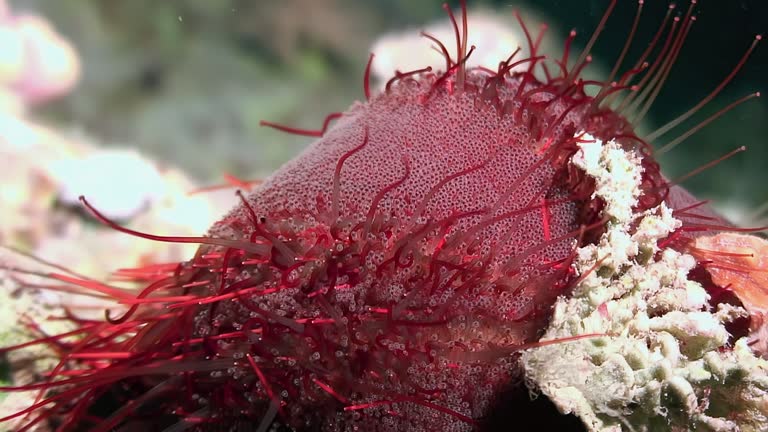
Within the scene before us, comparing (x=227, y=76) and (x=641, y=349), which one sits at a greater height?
(x=227, y=76)

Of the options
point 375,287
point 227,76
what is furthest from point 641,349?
point 227,76

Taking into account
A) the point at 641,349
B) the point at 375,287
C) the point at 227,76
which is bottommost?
the point at 641,349

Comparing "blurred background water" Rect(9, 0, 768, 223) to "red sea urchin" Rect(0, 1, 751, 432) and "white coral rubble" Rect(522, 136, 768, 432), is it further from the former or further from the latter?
"white coral rubble" Rect(522, 136, 768, 432)

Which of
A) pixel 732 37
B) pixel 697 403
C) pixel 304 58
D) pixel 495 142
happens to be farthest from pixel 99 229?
pixel 732 37

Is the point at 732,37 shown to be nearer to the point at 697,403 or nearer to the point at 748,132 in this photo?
the point at 748,132

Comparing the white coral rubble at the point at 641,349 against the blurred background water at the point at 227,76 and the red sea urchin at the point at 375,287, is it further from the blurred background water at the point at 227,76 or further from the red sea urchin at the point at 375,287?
the blurred background water at the point at 227,76

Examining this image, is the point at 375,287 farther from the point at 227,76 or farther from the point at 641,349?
the point at 227,76
